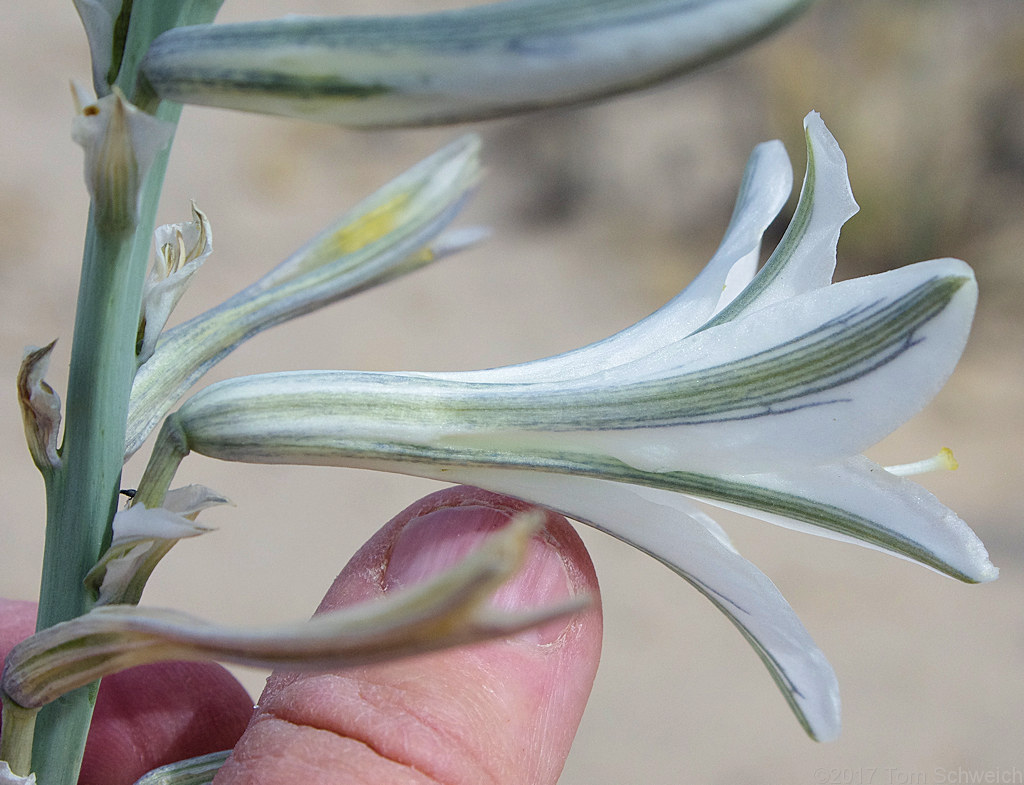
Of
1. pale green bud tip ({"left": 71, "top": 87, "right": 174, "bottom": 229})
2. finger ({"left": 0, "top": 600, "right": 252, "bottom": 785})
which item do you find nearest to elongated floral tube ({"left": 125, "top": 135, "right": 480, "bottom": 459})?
pale green bud tip ({"left": 71, "top": 87, "right": 174, "bottom": 229})

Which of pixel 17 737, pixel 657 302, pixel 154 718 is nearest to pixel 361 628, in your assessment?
pixel 17 737

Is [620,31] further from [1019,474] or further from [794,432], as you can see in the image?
[1019,474]

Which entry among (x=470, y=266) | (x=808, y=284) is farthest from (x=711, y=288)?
(x=470, y=266)

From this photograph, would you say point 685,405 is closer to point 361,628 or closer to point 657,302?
point 361,628

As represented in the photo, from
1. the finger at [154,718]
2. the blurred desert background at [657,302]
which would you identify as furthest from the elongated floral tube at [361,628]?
the blurred desert background at [657,302]

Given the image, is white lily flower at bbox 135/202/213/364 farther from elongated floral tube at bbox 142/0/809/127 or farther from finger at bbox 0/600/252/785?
finger at bbox 0/600/252/785
